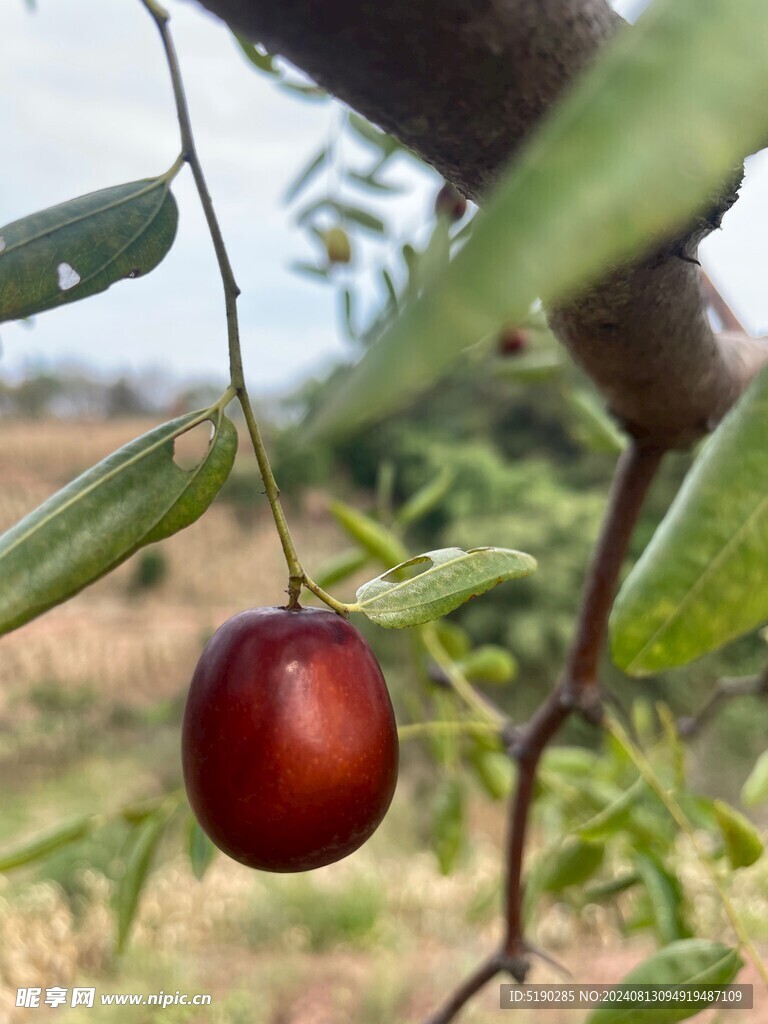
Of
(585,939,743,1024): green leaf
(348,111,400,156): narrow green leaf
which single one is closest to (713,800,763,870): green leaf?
(585,939,743,1024): green leaf

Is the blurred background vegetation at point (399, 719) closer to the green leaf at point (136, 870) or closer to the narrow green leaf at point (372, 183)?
the green leaf at point (136, 870)

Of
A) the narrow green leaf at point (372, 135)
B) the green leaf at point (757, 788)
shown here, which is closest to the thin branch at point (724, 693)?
the green leaf at point (757, 788)

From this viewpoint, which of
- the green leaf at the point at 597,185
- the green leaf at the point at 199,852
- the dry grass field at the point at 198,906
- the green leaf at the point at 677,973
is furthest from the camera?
the dry grass field at the point at 198,906

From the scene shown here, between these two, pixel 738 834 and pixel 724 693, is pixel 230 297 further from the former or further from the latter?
pixel 724 693

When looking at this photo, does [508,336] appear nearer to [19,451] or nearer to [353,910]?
[353,910]

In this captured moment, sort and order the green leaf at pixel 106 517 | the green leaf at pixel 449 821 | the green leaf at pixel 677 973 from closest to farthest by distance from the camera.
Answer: the green leaf at pixel 106 517
the green leaf at pixel 677 973
the green leaf at pixel 449 821

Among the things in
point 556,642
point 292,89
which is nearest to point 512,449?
point 556,642
